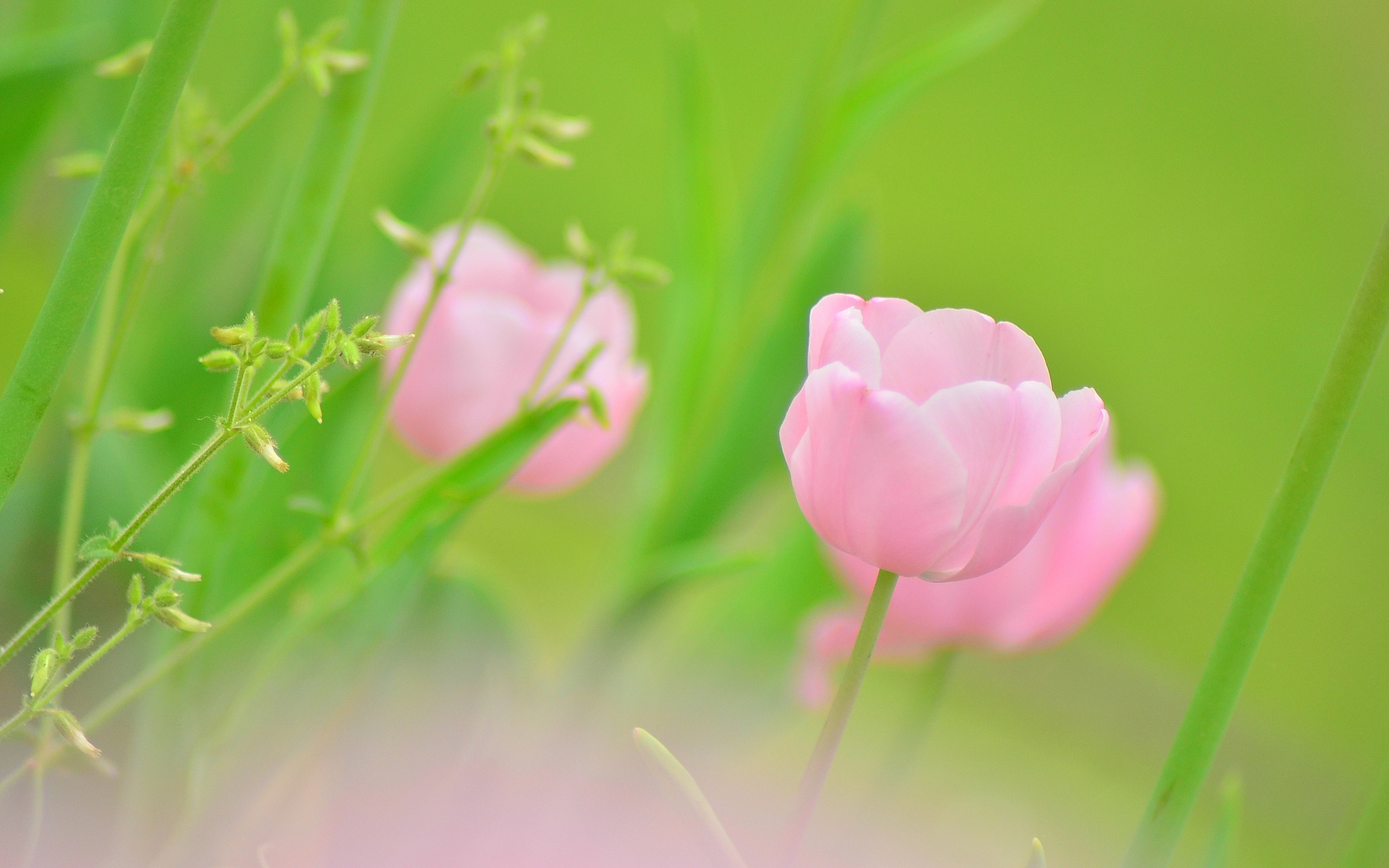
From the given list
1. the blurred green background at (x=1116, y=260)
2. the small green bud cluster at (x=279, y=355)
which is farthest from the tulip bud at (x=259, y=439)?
the blurred green background at (x=1116, y=260)

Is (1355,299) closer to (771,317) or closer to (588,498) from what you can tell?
(771,317)

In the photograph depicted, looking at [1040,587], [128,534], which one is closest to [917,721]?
[1040,587]

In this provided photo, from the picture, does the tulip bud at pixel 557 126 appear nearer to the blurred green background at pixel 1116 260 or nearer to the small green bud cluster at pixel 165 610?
the small green bud cluster at pixel 165 610

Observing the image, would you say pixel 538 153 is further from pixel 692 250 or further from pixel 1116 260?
pixel 1116 260

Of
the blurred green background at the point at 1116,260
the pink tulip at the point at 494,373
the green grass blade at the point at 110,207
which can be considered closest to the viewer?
the green grass blade at the point at 110,207

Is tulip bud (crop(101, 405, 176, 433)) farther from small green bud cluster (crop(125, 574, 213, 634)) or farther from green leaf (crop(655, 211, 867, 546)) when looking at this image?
green leaf (crop(655, 211, 867, 546))

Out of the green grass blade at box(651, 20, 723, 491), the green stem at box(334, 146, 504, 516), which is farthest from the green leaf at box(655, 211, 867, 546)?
the green stem at box(334, 146, 504, 516)
